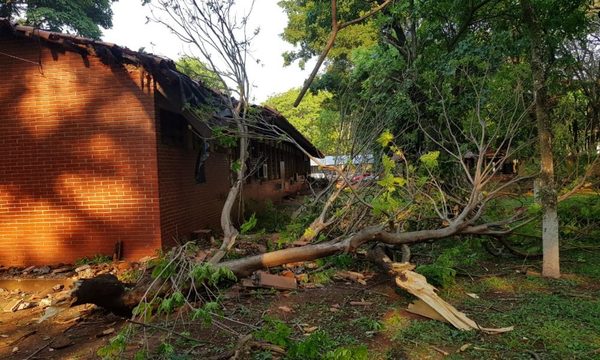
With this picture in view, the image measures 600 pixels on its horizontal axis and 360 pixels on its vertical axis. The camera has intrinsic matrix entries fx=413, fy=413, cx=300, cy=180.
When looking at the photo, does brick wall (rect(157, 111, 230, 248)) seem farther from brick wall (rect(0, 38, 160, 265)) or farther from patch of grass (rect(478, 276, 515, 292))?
patch of grass (rect(478, 276, 515, 292))

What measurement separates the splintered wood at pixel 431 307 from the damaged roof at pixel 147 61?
16.0 feet

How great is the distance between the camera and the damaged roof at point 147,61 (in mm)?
7156

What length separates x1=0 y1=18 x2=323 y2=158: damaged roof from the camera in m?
7.16

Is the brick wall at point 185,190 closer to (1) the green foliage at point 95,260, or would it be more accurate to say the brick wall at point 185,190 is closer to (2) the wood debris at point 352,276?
(1) the green foliage at point 95,260

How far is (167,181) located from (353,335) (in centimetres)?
523

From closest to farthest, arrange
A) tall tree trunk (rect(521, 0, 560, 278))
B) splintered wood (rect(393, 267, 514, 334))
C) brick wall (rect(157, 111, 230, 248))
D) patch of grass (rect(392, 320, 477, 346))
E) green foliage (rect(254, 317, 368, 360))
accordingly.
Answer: green foliage (rect(254, 317, 368, 360)) → patch of grass (rect(392, 320, 477, 346)) → splintered wood (rect(393, 267, 514, 334)) → tall tree trunk (rect(521, 0, 560, 278)) → brick wall (rect(157, 111, 230, 248))

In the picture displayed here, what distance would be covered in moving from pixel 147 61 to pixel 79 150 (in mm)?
2155

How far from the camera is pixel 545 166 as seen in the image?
18.4ft

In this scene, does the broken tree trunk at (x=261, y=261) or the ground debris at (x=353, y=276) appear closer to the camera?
the broken tree trunk at (x=261, y=261)

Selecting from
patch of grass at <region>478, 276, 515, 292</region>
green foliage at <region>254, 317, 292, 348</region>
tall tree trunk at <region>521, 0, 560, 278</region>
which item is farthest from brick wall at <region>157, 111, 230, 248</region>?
tall tree trunk at <region>521, 0, 560, 278</region>

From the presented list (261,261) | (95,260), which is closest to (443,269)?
(261,261)

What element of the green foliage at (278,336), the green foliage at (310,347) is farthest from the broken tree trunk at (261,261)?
the green foliage at (310,347)

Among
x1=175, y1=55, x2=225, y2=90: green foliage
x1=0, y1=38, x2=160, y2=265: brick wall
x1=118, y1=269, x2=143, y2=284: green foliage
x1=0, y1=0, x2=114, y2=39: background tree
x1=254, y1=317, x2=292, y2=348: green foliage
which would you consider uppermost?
x1=0, y1=0, x2=114, y2=39: background tree

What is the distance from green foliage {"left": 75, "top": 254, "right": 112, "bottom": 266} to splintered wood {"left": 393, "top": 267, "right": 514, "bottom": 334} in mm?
5404
